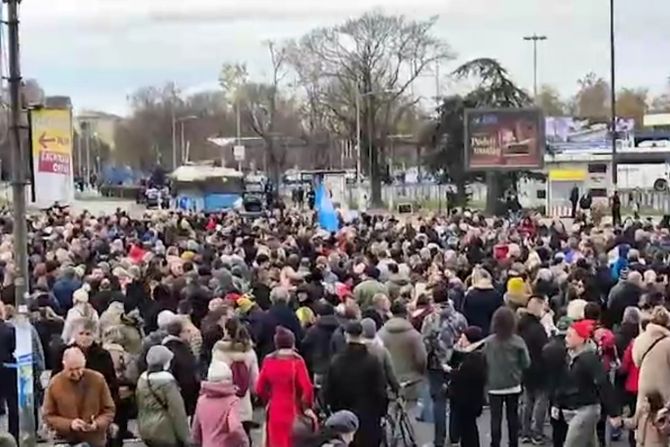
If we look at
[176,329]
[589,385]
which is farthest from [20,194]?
[589,385]

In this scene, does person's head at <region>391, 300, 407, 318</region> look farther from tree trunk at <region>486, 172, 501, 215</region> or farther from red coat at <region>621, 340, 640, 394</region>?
tree trunk at <region>486, 172, 501, 215</region>

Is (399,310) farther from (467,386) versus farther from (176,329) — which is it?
(176,329)

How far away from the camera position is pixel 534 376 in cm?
1403

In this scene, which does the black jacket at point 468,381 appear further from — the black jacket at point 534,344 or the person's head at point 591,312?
the person's head at point 591,312

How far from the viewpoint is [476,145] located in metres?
50.6

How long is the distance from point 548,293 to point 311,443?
9826 mm

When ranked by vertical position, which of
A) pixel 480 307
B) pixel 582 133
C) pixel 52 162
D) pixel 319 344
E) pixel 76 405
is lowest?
pixel 319 344

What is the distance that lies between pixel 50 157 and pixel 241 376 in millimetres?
2656

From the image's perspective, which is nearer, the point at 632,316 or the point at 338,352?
the point at 338,352

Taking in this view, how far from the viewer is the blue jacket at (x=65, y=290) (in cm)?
1789

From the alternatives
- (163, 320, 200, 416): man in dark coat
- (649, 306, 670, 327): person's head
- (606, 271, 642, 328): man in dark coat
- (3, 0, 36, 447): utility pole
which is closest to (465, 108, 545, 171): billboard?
(606, 271, 642, 328): man in dark coat

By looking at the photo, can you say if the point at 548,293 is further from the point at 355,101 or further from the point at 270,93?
the point at 270,93

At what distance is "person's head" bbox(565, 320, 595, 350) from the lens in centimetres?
1195

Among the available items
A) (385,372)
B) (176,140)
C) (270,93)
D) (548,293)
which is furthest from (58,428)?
(176,140)
